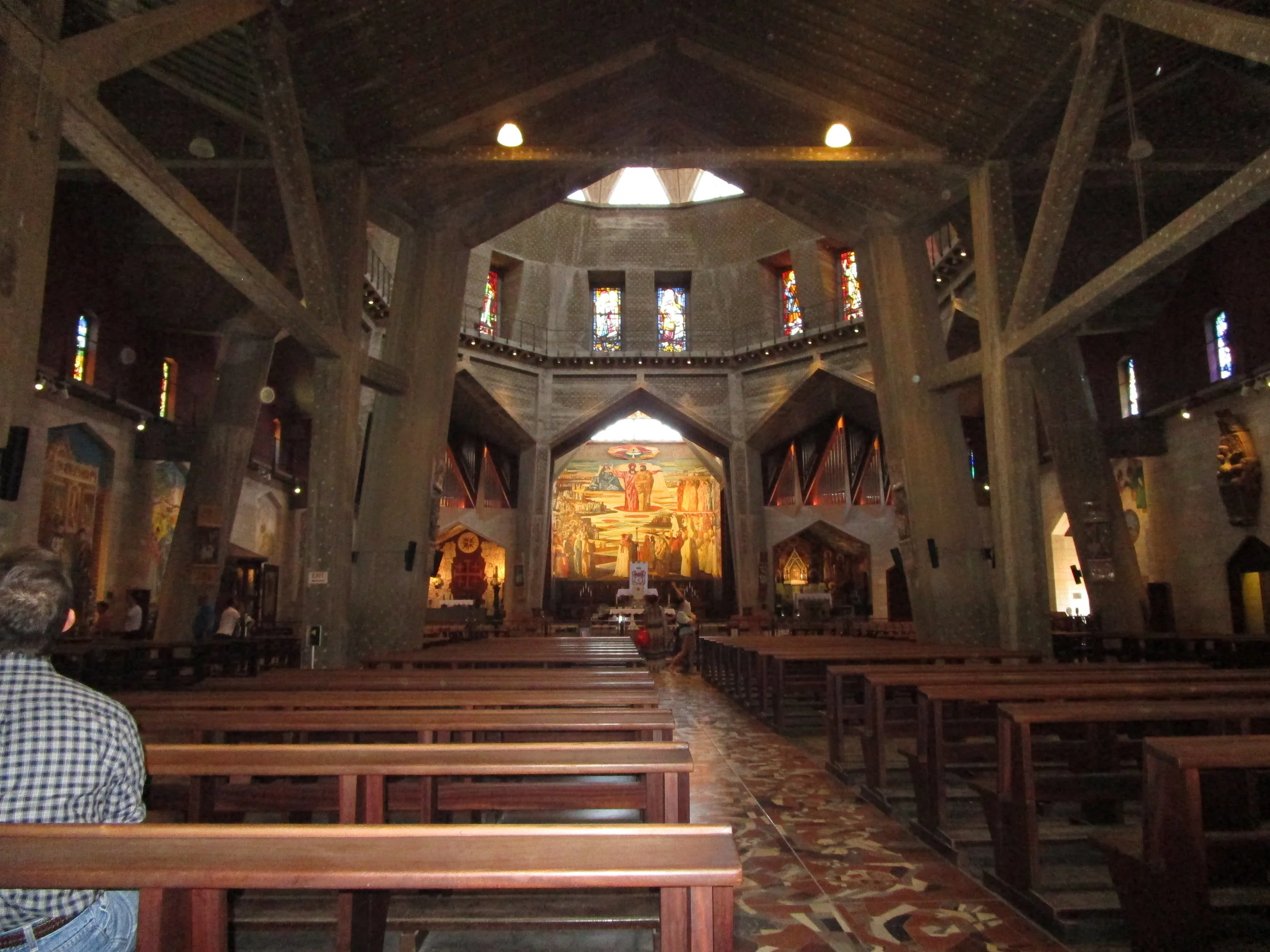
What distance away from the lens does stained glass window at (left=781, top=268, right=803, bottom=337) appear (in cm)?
2477

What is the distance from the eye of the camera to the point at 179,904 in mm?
1487

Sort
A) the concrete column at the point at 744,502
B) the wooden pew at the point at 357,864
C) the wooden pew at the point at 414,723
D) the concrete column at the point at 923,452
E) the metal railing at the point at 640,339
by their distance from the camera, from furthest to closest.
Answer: the concrete column at the point at 744,502, the metal railing at the point at 640,339, the concrete column at the point at 923,452, the wooden pew at the point at 414,723, the wooden pew at the point at 357,864

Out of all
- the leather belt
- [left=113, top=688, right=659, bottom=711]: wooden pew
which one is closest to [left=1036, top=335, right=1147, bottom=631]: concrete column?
[left=113, top=688, right=659, bottom=711]: wooden pew

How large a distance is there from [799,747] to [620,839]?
591cm

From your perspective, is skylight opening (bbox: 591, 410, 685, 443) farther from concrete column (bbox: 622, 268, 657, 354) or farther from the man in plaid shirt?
the man in plaid shirt

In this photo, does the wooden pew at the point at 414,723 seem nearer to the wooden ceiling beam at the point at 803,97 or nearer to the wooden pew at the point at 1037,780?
the wooden pew at the point at 1037,780

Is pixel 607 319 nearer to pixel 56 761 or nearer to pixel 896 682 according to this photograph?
pixel 896 682

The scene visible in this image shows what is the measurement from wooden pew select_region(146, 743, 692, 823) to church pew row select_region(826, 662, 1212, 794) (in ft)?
7.17

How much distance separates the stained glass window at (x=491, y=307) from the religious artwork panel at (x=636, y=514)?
227 inches

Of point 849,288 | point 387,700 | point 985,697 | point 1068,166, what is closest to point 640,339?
point 849,288

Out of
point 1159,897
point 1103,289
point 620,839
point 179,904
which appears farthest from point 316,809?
point 1103,289

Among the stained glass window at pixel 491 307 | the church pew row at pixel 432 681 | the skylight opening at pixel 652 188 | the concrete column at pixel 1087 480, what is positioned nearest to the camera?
the church pew row at pixel 432 681

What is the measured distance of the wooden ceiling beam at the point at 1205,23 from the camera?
6.14 meters

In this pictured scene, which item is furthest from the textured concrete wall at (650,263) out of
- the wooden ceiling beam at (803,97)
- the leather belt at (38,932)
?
the leather belt at (38,932)
